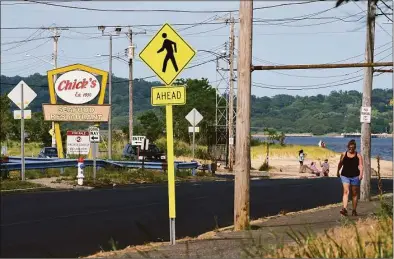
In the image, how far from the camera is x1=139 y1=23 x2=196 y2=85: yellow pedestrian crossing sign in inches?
451

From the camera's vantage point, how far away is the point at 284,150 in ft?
293

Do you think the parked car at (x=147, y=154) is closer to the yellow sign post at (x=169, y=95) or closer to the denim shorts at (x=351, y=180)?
the denim shorts at (x=351, y=180)

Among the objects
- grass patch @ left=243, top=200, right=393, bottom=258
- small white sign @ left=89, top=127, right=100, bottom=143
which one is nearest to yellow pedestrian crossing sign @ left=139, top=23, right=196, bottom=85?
grass patch @ left=243, top=200, right=393, bottom=258

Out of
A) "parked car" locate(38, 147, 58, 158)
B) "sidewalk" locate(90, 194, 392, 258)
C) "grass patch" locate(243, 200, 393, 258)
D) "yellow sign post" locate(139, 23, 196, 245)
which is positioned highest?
"yellow sign post" locate(139, 23, 196, 245)

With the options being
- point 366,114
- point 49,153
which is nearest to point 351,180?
point 366,114

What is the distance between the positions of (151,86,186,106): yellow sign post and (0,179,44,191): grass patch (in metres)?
12.7

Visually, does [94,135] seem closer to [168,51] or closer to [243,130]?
[243,130]

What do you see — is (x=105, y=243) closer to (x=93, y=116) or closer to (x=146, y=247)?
(x=146, y=247)

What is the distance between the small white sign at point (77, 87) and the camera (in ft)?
123

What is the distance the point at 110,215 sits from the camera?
1639cm

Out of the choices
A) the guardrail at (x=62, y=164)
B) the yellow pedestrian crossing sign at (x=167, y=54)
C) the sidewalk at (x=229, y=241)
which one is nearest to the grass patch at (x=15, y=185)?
the guardrail at (x=62, y=164)

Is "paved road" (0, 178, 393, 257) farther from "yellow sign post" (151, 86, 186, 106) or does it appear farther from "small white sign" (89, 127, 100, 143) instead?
"small white sign" (89, 127, 100, 143)

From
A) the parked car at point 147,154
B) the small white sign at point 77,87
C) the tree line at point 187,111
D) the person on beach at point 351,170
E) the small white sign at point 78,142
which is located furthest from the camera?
the tree line at point 187,111

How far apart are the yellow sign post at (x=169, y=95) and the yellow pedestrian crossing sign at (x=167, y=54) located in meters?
0.14
